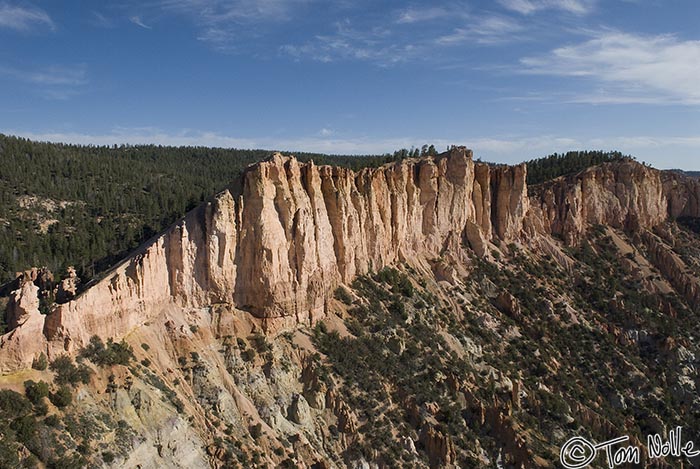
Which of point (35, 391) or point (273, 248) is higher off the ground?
point (273, 248)

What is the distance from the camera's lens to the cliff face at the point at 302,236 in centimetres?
3312

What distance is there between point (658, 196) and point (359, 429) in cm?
6940

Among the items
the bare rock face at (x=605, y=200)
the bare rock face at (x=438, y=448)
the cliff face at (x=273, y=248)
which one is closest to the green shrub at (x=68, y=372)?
the cliff face at (x=273, y=248)

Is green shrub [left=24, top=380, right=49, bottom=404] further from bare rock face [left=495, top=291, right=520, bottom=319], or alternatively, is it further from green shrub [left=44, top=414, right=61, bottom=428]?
bare rock face [left=495, top=291, right=520, bottom=319]

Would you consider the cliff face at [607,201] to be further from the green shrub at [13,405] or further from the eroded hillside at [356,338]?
the green shrub at [13,405]

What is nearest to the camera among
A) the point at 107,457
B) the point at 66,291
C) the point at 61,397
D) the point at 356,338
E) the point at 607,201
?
the point at 107,457

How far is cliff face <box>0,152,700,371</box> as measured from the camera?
33.1 m

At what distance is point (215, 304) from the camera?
128 feet

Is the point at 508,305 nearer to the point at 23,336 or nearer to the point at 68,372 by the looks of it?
the point at 68,372

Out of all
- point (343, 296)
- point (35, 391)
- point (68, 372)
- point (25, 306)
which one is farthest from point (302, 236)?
point (35, 391)

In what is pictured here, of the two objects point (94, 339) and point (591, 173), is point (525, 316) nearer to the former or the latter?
point (591, 173)

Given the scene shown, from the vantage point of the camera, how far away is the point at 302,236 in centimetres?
4275

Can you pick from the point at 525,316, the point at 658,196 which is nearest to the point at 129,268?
the point at 525,316

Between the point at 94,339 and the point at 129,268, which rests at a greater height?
the point at 129,268
